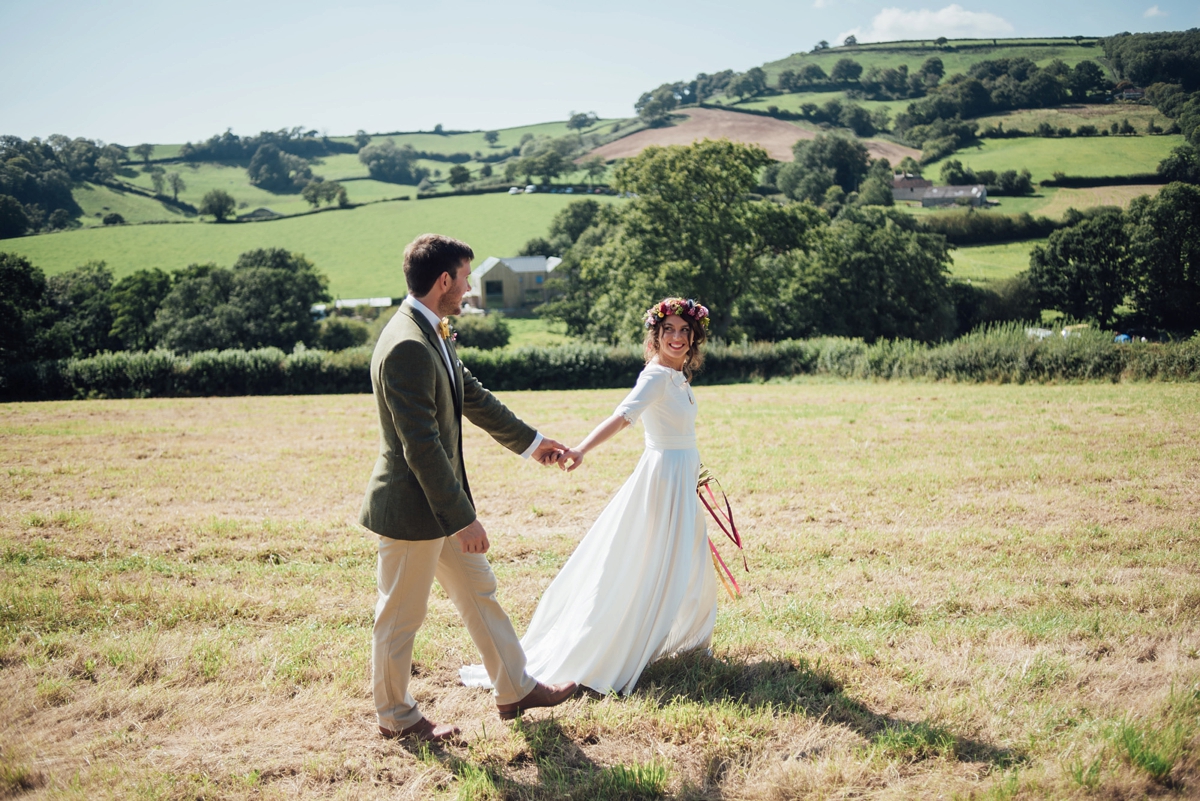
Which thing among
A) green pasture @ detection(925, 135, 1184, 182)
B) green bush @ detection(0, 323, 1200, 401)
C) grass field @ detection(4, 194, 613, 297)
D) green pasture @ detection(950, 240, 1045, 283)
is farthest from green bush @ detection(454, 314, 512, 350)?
green pasture @ detection(925, 135, 1184, 182)

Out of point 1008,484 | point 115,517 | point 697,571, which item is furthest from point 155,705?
point 1008,484

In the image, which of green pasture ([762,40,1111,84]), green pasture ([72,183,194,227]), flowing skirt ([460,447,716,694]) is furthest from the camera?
green pasture ([762,40,1111,84])

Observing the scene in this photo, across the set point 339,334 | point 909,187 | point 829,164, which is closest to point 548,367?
point 339,334

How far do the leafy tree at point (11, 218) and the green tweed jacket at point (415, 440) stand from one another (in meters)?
82.7

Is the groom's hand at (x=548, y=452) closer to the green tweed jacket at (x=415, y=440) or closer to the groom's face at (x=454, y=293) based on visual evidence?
the green tweed jacket at (x=415, y=440)

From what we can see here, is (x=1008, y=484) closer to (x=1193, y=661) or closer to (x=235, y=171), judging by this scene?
(x=1193, y=661)

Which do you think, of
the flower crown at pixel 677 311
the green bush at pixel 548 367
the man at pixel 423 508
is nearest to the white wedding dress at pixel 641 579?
the flower crown at pixel 677 311

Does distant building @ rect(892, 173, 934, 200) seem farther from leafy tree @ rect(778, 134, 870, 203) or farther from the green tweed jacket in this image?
the green tweed jacket

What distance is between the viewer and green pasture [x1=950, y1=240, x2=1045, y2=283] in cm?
5806

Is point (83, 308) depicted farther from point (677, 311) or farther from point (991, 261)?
point (991, 261)

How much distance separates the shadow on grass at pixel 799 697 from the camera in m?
3.87

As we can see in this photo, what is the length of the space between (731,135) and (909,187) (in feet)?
110

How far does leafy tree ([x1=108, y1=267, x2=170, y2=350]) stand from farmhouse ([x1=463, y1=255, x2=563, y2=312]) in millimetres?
31804

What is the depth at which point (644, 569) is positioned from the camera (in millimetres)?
4730
